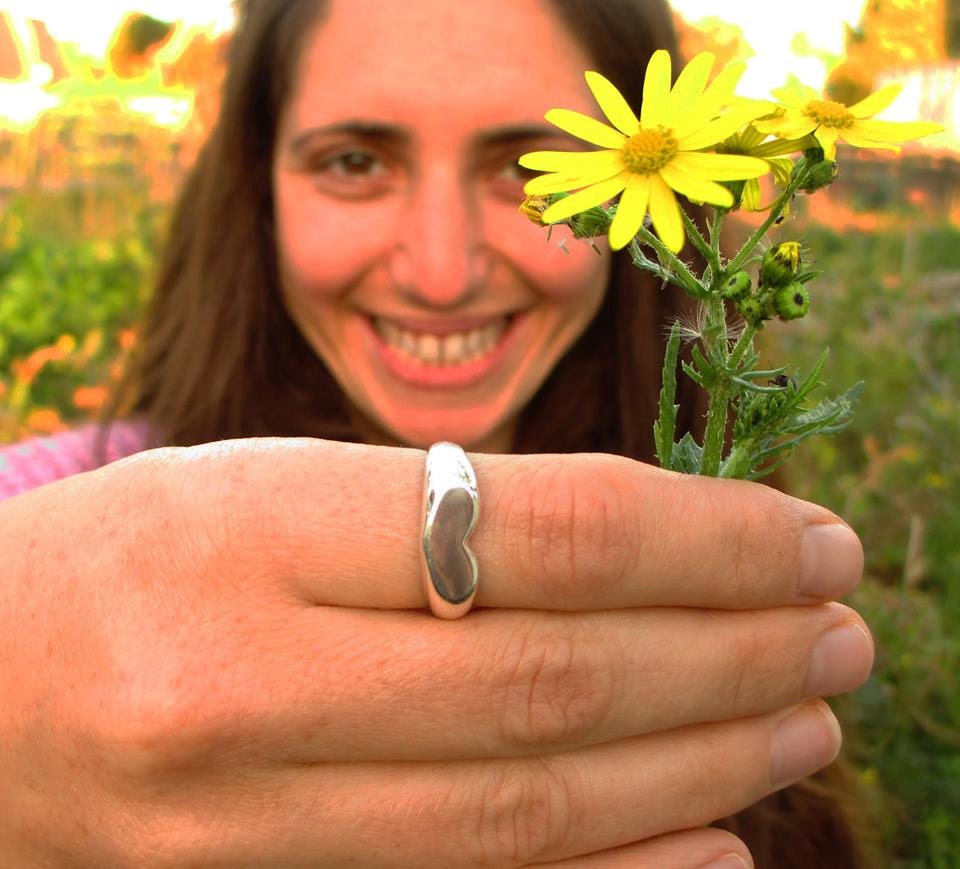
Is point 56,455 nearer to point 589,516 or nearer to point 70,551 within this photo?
point 70,551

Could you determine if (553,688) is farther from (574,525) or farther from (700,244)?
(700,244)

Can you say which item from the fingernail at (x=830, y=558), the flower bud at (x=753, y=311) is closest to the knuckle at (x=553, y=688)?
the fingernail at (x=830, y=558)

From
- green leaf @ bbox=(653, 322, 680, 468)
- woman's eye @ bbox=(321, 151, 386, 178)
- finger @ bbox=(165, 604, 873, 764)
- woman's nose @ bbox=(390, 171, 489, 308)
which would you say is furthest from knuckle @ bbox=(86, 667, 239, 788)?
woman's eye @ bbox=(321, 151, 386, 178)

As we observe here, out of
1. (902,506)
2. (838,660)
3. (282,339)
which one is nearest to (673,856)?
(838,660)

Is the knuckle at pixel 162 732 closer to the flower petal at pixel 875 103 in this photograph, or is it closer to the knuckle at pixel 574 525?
the knuckle at pixel 574 525

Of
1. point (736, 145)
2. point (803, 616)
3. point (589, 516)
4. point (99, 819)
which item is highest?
point (736, 145)

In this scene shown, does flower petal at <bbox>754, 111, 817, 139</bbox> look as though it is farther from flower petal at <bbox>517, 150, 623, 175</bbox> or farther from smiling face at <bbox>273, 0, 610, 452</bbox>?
smiling face at <bbox>273, 0, 610, 452</bbox>

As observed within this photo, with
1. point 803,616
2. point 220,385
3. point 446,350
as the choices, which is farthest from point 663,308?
point 803,616
